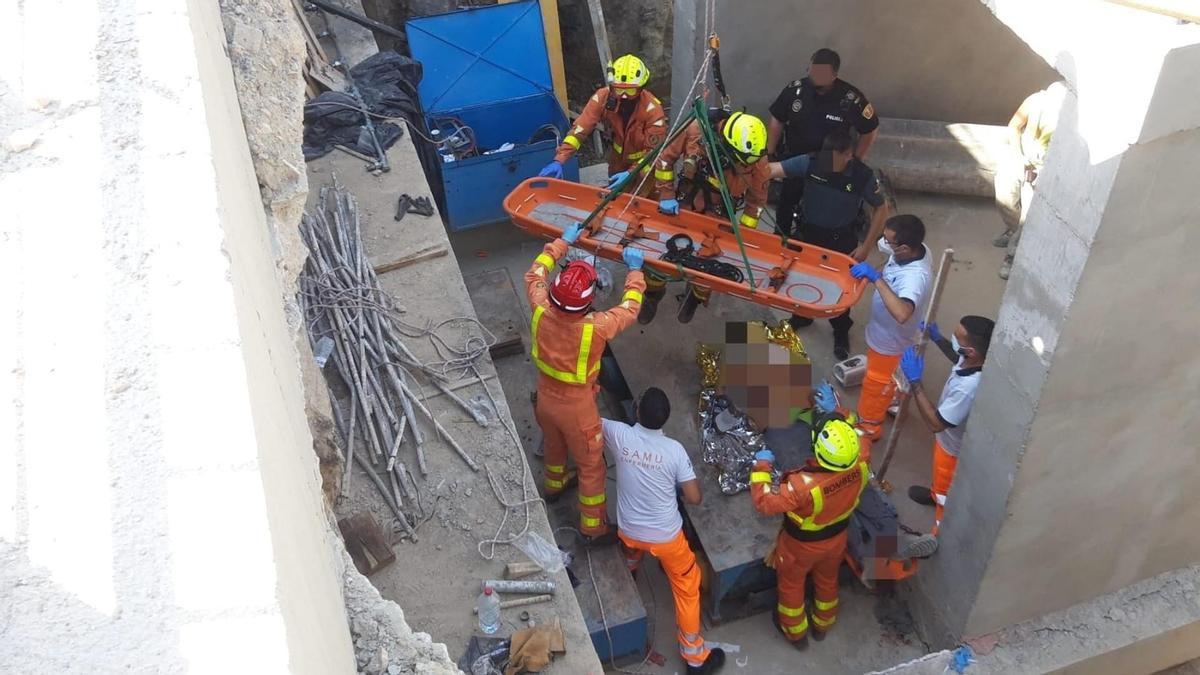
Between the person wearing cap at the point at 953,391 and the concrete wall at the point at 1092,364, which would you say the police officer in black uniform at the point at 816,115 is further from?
the concrete wall at the point at 1092,364

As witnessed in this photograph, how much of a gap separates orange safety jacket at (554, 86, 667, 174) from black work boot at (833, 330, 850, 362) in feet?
6.80

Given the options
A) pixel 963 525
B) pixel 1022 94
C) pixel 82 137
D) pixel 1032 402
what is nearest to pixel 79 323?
pixel 82 137

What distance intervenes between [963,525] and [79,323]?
4323mm

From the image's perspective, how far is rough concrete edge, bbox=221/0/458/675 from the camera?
8.87ft

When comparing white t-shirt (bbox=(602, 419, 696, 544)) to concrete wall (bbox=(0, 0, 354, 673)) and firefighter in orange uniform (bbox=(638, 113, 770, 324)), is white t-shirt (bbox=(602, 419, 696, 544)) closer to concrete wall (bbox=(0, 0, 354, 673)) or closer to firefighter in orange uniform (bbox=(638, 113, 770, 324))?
firefighter in orange uniform (bbox=(638, 113, 770, 324))

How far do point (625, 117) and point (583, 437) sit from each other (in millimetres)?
2978

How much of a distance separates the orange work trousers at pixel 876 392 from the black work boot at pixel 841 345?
0.73 m

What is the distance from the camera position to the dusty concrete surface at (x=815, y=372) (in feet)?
18.2

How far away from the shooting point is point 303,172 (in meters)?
3.92

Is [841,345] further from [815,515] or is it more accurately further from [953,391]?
[815,515]

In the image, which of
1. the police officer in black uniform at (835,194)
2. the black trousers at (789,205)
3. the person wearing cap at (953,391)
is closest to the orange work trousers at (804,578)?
the person wearing cap at (953,391)

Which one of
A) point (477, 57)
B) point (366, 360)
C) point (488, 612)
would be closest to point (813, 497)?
point (488, 612)

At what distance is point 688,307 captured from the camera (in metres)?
6.93

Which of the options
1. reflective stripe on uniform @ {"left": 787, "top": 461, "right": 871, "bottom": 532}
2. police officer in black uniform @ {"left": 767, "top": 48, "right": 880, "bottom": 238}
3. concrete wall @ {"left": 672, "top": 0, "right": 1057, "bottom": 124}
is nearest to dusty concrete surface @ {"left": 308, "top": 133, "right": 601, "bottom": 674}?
reflective stripe on uniform @ {"left": 787, "top": 461, "right": 871, "bottom": 532}
